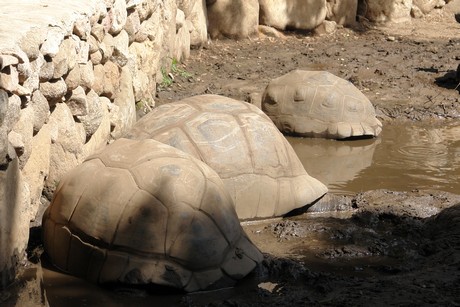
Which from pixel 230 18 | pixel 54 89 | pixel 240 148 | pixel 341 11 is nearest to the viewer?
pixel 54 89

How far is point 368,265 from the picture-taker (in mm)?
4547

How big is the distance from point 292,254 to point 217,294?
2.64ft

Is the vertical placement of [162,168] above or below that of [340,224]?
above

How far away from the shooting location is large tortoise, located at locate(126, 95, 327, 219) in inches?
197

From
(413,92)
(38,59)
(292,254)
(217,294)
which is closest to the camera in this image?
(217,294)

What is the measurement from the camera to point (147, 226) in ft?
13.2

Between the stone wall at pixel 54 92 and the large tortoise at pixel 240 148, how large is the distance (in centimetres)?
43

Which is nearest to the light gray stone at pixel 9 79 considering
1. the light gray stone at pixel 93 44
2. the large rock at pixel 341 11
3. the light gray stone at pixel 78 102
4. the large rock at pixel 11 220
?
the large rock at pixel 11 220

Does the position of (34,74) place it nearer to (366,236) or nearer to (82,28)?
(82,28)

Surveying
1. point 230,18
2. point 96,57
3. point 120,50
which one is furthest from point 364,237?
point 230,18

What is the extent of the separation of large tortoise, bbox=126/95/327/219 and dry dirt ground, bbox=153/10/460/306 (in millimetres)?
160

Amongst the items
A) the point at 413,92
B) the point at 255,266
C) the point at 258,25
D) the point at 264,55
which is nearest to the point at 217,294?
the point at 255,266

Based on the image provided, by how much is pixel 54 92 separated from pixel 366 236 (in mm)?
1951

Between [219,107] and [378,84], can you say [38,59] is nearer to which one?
[219,107]
